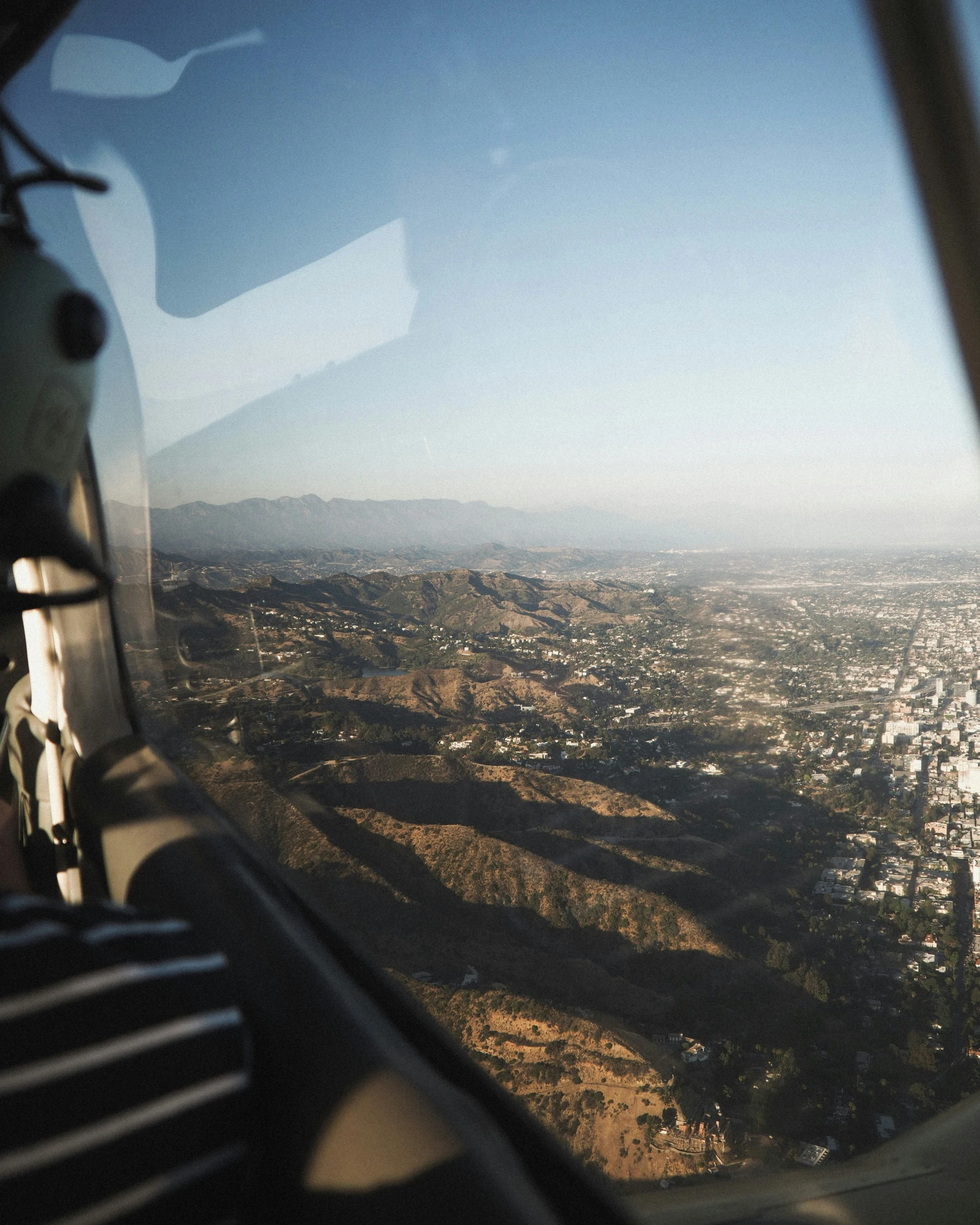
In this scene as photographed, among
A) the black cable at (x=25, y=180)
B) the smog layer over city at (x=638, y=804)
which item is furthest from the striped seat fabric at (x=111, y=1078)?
the black cable at (x=25, y=180)

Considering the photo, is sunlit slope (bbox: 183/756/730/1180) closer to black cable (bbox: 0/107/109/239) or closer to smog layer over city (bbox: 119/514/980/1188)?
smog layer over city (bbox: 119/514/980/1188)

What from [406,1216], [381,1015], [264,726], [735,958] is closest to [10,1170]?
[406,1216]

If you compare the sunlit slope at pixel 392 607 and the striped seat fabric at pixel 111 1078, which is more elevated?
the sunlit slope at pixel 392 607

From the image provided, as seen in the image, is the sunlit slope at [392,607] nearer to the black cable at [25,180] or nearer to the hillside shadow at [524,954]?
the hillside shadow at [524,954]

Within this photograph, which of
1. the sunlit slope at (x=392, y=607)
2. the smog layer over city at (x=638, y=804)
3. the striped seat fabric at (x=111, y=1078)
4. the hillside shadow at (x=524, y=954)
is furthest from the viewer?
the sunlit slope at (x=392, y=607)

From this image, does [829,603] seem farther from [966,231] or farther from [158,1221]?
[158,1221]

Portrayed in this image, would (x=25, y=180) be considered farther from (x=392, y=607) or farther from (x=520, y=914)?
(x=520, y=914)
